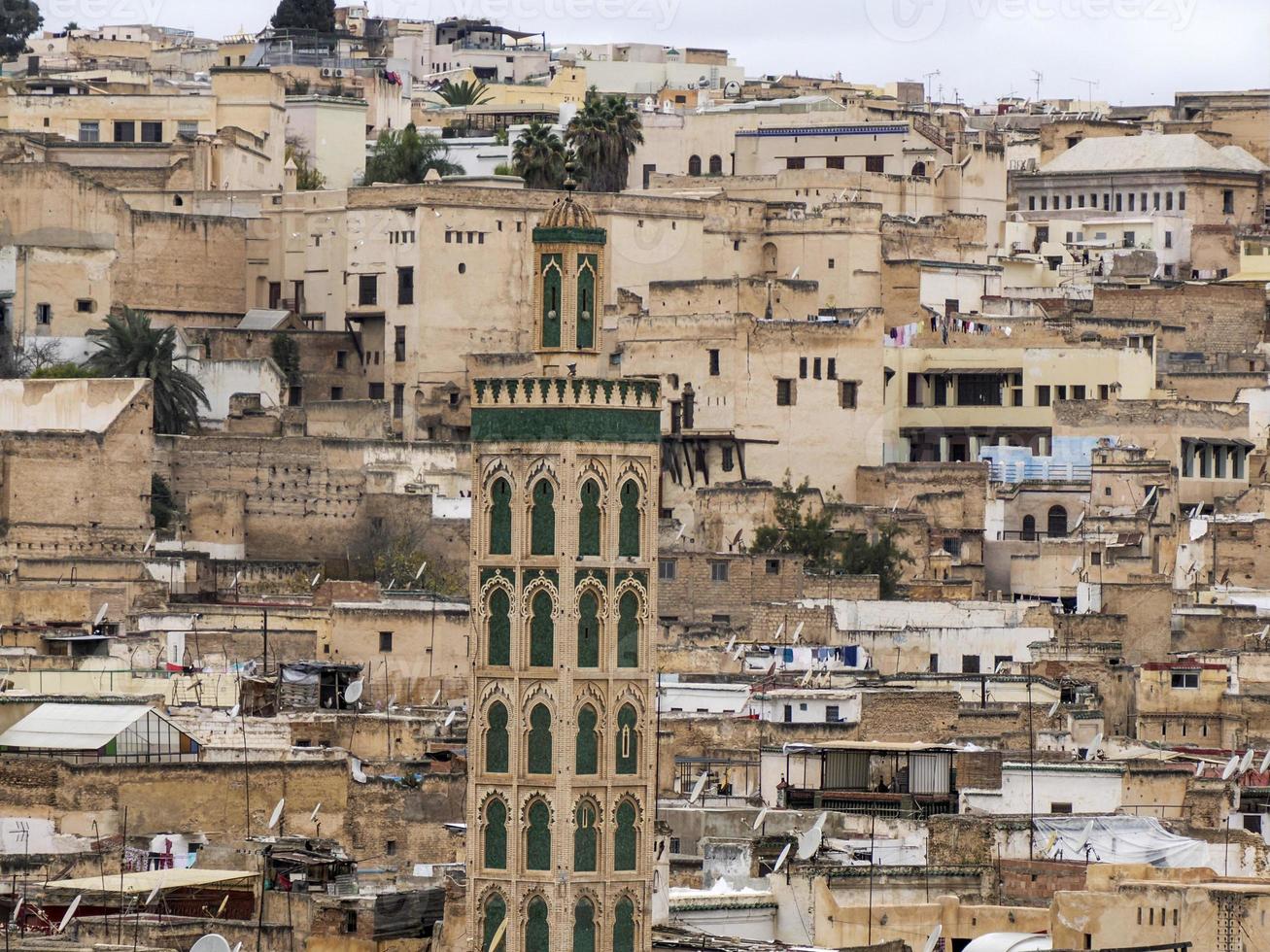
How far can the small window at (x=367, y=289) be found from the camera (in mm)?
69562

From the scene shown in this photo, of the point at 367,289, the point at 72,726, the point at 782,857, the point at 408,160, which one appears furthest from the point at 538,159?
the point at 782,857

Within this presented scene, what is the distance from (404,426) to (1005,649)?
605 inches

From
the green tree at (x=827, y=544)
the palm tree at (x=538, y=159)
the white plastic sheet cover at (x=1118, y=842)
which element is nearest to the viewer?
the white plastic sheet cover at (x=1118, y=842)

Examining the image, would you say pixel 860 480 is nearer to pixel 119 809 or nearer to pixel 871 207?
pixel 871 207

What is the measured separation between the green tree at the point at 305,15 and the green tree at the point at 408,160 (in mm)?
14978

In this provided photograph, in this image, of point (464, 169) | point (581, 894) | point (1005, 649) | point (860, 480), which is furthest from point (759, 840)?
point (464, 169)

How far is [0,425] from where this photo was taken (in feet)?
198

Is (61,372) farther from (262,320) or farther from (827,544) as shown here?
(827,544)

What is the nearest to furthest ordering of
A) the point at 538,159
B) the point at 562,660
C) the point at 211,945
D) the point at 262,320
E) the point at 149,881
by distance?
1. the point at 562,660
2. the point at 211,945
3. the point at 149,881
4. the point at 262,320
5. the point at 538,159

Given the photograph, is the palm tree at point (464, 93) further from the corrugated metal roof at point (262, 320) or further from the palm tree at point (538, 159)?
the corrugated metal roof at point (262, 320)

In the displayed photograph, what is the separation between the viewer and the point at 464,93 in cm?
9219

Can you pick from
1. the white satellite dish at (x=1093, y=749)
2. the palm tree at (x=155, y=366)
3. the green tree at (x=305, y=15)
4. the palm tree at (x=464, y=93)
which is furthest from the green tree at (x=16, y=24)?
the white satellite dish at (x=1093, y=749)

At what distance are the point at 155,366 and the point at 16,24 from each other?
3793cm

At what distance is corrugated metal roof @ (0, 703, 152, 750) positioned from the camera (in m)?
40.0
